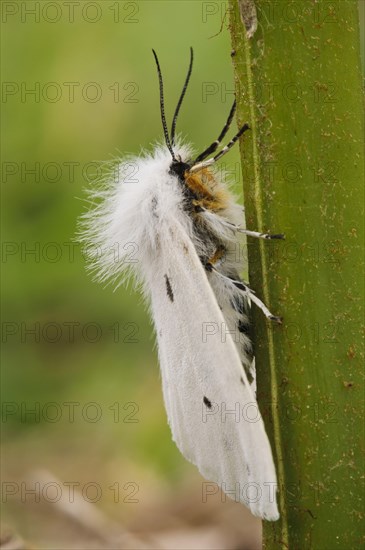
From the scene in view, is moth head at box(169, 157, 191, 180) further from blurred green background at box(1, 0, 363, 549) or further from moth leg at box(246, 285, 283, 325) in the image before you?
blurred green background at box(1, 0, 363, 549)

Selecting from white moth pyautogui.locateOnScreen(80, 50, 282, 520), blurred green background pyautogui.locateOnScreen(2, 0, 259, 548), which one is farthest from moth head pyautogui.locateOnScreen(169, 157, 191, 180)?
blurred green background pyautogui.locateOnScreen(2, 0, 259, 548)

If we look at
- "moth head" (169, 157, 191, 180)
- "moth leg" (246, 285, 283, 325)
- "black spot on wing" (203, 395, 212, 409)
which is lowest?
"black spot on wing" (203, 395, 212, 409)

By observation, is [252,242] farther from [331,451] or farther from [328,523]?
[328,523]

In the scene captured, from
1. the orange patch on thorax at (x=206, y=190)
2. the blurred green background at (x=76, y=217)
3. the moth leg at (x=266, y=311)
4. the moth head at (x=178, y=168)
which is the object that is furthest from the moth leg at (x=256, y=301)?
the blurred green background at (x=76, y=217)

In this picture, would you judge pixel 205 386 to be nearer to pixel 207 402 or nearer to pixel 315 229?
pixel 207 402

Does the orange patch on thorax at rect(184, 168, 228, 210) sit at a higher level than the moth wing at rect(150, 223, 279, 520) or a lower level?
higher
